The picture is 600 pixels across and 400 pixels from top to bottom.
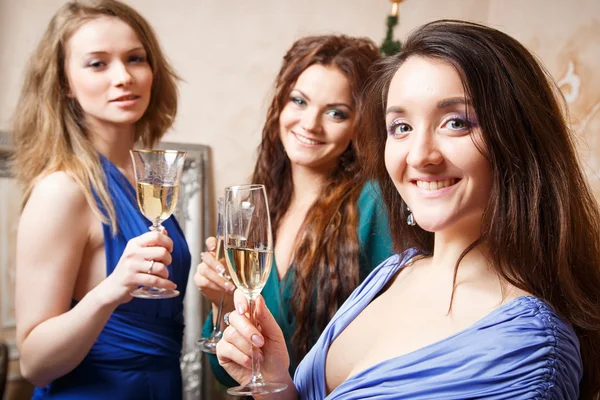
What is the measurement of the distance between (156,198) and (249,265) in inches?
21.8

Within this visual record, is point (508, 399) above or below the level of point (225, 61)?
below

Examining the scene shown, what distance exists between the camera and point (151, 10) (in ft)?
10.5

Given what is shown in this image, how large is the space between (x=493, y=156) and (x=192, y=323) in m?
2.30

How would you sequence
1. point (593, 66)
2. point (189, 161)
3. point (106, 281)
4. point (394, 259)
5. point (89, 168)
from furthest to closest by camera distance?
1. point (189, 161)
2. point (593, 66)
3. point (89, 168)
4. point (106, 281)
5. point (394, 259)

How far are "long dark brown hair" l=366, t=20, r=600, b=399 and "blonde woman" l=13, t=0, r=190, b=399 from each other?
0.87 meters

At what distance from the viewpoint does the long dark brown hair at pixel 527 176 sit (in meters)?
1.18

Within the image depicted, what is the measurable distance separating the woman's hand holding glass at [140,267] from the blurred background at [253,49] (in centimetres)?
163


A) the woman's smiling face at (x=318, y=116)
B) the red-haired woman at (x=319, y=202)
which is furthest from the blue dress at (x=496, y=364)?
the woman's smiling face at (x=318, y=116)

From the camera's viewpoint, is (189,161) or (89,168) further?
(189,161)

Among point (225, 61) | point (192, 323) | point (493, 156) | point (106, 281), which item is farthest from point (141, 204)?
point (225, 61)

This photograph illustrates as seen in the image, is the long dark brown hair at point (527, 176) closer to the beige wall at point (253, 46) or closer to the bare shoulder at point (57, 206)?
the bare shoulder at point (57, 206)

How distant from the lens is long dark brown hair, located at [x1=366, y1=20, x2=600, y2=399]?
1182 millimetres

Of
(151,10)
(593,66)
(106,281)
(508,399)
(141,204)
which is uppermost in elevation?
(151,10)

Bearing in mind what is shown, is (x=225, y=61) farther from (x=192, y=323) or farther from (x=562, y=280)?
(x=562, y=280)
